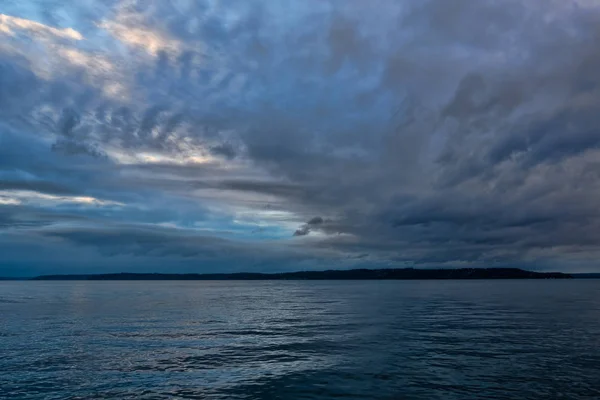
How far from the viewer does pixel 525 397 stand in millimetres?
23750

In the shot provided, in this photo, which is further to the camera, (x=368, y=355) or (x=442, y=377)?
(x=368, y=355)

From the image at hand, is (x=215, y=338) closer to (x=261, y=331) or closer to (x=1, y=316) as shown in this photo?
(x=261, y=331)

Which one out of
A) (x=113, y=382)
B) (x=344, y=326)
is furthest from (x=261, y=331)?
(x=113, y=382)

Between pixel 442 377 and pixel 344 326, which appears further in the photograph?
pixel 344 326

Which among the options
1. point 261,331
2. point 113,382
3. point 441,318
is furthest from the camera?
point 441,318

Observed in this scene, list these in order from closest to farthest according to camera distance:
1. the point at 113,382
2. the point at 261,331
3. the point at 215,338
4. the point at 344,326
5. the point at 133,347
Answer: the point at 113,382
the point at 133,347
the point at 215,338
the point at 261,331
the point at 344,326

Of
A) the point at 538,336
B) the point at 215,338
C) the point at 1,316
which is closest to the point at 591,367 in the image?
the point at 538,336

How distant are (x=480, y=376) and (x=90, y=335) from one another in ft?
118

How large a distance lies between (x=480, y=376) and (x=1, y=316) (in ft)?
207

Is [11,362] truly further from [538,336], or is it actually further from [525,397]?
[538,336]

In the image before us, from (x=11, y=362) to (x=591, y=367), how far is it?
3945 cm

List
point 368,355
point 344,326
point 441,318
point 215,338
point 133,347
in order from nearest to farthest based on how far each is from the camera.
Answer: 1. point 368,355
2. point 133,347
3. point 215,338
4. point 344,326
5. point 441,318

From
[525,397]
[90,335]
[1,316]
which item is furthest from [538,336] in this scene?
[1,316]

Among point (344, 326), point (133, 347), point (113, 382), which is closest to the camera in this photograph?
point (113, 382)
